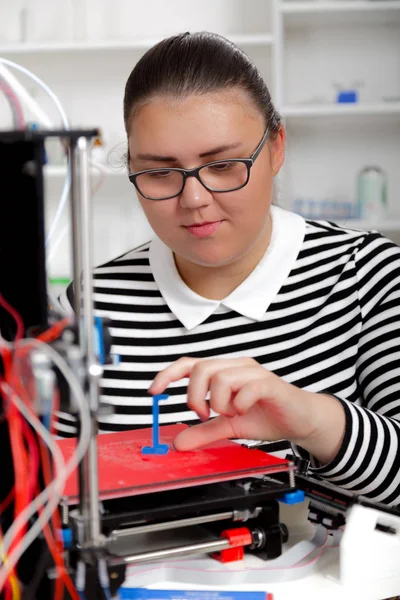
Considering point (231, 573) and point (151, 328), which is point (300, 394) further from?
point (151, 328)

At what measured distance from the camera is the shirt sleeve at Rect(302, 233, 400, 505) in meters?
1.02

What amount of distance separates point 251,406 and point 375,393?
0.44 meters

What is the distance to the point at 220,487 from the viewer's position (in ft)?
2.58

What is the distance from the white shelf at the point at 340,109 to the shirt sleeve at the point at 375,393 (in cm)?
147

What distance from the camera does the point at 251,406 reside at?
914 millimetres

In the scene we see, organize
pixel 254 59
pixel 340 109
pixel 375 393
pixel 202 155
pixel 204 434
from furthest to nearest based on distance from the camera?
pixel 254 59 < pixel 340 109 < pixel 375 393 < pixel 202 155 < pixel 204 434

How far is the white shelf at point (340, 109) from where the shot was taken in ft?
9.20

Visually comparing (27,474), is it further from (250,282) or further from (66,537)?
(250,282)

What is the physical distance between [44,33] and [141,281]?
2069 mm

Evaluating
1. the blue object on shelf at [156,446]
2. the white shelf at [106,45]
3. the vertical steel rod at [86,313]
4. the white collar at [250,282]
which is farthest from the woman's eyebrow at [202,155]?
the white shelf at [106,45]

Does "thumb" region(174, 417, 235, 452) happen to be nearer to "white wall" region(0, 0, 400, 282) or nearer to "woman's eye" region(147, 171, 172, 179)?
"woman's eye" region(147, 171, 172, 179)

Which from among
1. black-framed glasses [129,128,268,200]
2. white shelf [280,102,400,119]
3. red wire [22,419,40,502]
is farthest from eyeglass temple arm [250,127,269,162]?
white shelf [280,102,400,119]

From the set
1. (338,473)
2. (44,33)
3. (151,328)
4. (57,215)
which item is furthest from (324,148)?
(57,215)

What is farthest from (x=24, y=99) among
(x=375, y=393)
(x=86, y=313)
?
(x=375, y=393)
